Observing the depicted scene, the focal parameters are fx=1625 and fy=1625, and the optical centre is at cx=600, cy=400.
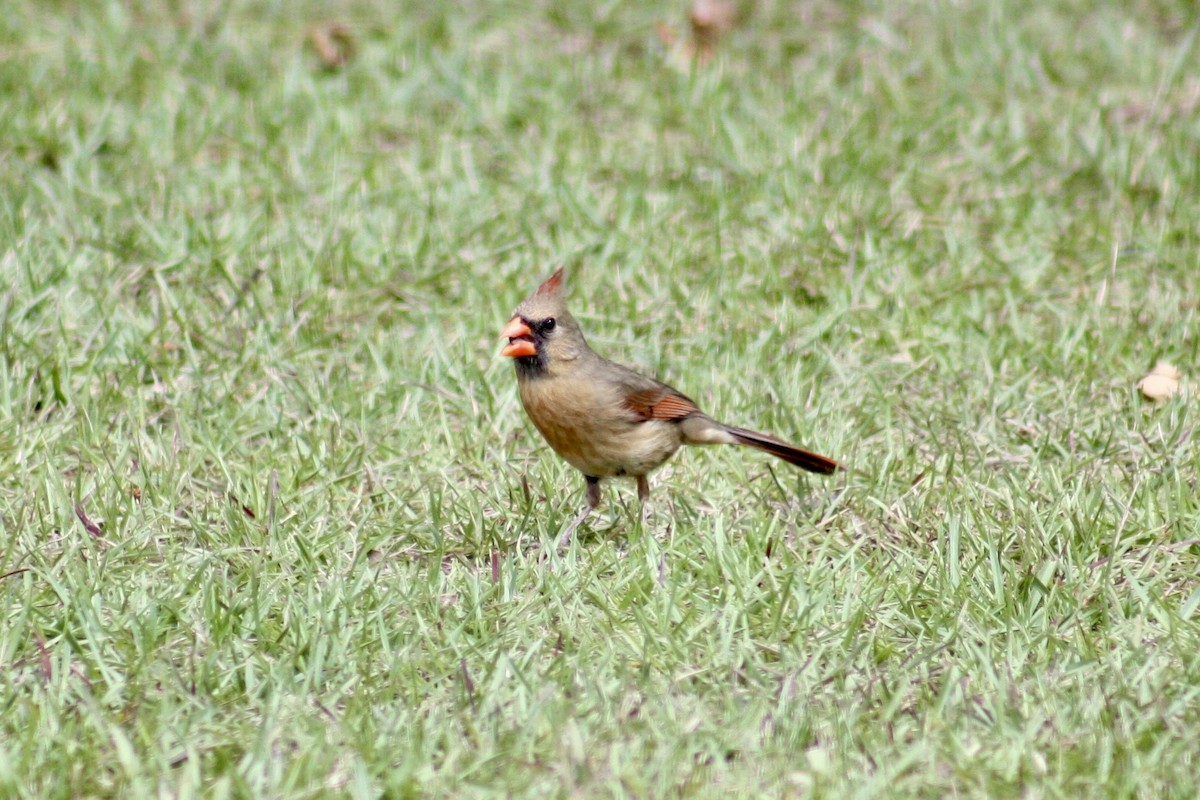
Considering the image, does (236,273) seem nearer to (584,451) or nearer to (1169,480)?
(584,451)

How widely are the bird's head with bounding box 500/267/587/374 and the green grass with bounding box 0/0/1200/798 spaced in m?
0.38

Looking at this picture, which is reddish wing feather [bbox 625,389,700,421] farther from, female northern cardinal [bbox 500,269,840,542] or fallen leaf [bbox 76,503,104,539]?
fallen leaf [bbox 76,503,104,539]

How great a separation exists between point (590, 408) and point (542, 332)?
0.77 ft

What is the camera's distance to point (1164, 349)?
5000 mm

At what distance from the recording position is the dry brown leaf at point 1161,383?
4.73m

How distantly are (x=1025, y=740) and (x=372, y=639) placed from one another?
132 cm

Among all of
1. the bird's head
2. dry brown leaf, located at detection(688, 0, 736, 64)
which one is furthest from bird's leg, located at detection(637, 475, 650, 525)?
dry brown leaf, located at detection(688, 0, 736, 64)

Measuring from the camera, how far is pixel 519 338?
13.6ft

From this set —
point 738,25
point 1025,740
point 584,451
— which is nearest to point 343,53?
point 738,25

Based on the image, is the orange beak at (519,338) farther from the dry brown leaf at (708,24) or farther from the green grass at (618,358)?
the dry brown leaf at (708,24)

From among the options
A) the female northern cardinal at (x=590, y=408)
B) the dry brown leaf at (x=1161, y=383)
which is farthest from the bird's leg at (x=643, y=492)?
the dry brown leaf at (x=1161, y=383)

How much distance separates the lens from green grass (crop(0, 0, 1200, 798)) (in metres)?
3.05

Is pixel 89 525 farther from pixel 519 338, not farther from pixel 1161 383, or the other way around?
pixel 1161 383

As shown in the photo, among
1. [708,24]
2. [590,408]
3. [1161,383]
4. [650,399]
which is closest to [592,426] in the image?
[590,408]
